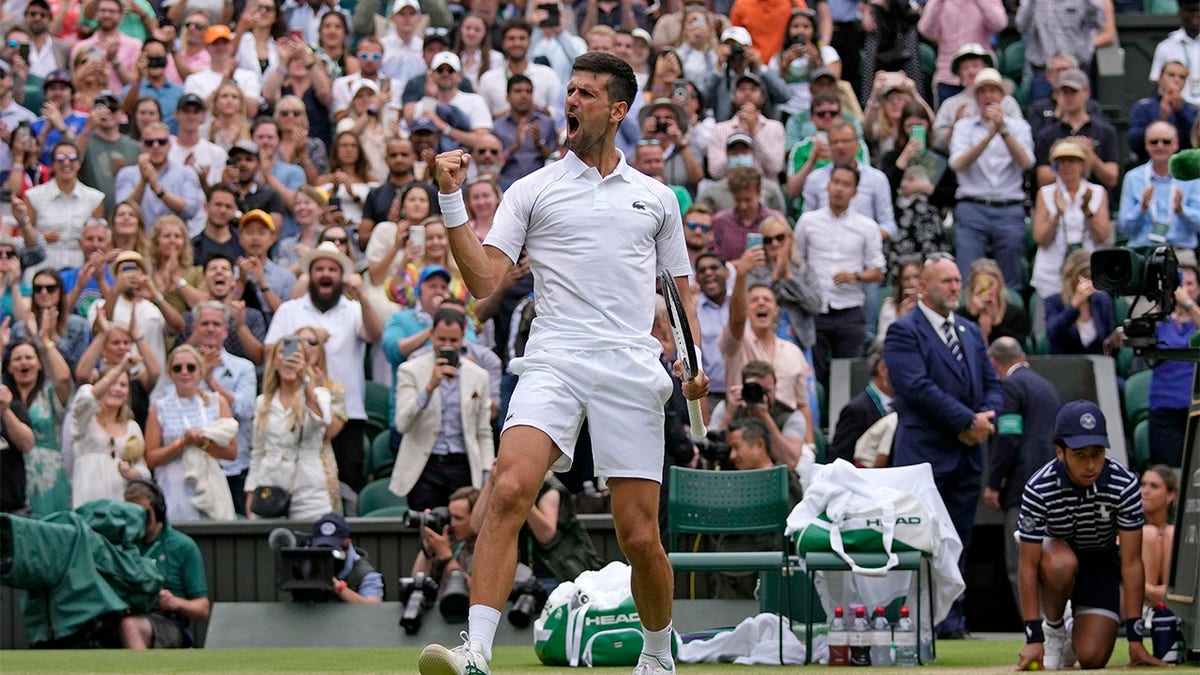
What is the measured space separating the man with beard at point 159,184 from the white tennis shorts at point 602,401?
10.3 metres

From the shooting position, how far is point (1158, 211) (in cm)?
1673

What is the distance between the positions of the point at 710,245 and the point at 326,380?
11.0ft

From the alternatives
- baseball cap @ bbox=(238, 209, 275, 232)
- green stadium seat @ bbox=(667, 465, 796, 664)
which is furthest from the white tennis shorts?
baseball cap @ bbox=(238, 209, 275, 232)

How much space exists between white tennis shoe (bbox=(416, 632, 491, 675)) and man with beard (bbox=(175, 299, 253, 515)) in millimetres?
7910

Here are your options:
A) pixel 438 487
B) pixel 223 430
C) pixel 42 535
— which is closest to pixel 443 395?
pixel 438 487

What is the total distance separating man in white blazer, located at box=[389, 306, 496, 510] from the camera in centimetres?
1416

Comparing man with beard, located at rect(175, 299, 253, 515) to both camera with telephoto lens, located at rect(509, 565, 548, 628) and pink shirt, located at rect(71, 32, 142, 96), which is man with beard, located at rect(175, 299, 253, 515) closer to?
camera with telephoto lens, located at rect(509, 565, 548, 628)

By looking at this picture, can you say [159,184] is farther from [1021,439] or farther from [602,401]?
[602,401]

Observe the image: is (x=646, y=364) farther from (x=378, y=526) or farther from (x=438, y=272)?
(x=438, y=272)

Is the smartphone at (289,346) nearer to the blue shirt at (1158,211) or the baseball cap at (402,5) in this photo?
the baseball cap at (402,5)

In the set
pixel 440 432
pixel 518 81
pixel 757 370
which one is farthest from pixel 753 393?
pixel 518 81

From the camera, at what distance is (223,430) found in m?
14.3

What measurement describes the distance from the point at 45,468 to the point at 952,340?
6.24 metres

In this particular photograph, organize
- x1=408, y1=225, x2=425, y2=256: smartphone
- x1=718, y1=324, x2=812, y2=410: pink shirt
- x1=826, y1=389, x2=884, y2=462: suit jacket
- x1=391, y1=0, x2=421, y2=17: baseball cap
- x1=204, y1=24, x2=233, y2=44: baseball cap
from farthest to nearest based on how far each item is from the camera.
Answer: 1. x1=391, y1=0, x2=421, y2=17: baseball cap
2. x1=204, y1=24, x2=233, y2=44: baseball cap
3. x1=408, y1=225, x2=425, y2=256: smartphone
4. x1=718, y1=324, x2=812, y2=410: pink shirt
5. x1=826, y1=389, x2=884, y2=462: suit jacket
